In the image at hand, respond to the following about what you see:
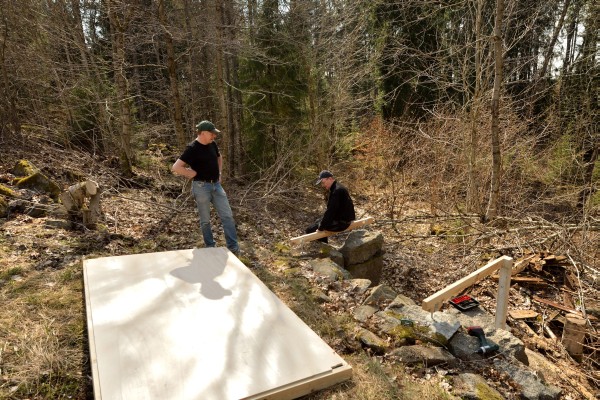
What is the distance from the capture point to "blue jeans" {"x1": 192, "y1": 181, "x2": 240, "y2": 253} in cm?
495

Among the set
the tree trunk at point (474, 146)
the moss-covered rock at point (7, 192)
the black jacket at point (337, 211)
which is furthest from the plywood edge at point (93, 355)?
the tree trunk at point (474, 146)

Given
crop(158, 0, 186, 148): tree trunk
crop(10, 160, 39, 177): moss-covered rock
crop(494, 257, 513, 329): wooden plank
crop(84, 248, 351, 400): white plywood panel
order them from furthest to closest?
crop(158, 0, 186, 148): tree trunk
crop(10, 160, 39, 177): moss-covered rock
crop(494, 257, 513, 329): wooden plank
crop(84, 248, 351, 400): white plywood panel

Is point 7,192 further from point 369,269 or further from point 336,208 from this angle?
point 369,269

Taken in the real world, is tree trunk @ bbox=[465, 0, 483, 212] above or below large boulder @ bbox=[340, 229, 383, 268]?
above

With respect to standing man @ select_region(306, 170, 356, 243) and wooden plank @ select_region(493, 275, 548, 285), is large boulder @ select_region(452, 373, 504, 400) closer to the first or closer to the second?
standing man @ select_region(306, 170, 356, 243)

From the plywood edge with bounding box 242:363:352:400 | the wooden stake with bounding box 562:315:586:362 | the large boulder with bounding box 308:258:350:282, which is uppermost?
the plywood edge with bounding box 242:363:352:400

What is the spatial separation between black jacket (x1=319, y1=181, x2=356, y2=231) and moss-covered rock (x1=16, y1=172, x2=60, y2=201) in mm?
5211

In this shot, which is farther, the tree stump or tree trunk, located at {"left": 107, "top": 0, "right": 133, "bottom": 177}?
tree trunk, located at {"left": 107, "top": 0, "right": 133, "bottom": 177}

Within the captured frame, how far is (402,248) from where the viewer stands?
25.3ft

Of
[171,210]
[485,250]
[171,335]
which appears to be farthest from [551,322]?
[171,210]

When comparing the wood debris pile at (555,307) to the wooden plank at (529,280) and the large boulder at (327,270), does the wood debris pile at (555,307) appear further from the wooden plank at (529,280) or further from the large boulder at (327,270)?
the large boulder at (327,270)

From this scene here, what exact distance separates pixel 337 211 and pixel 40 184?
583cm

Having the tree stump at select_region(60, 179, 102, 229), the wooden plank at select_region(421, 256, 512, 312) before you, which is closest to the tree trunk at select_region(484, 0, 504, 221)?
the wooden plank at select_region(421, 256, 512, 312)

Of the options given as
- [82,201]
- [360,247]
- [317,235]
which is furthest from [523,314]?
[82,201]
